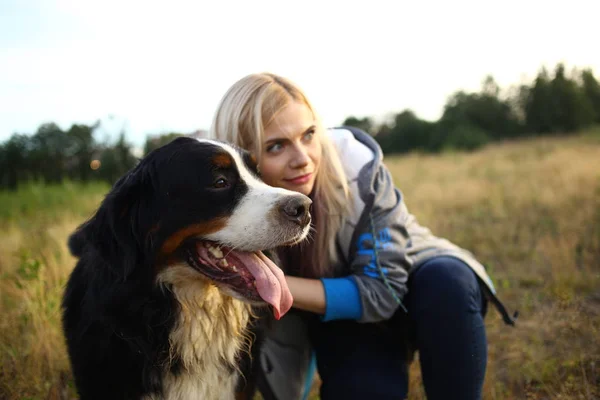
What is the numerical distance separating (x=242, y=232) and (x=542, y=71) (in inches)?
1122

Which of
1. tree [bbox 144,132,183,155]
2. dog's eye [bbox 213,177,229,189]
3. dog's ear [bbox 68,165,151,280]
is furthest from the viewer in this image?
tree [bbox 144,132,183,155]

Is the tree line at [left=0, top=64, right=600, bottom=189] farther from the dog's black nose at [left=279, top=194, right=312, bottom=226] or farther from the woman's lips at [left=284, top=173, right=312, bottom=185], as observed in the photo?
the dog's black nose at [left=279, top=194, right=312, bottom=226]

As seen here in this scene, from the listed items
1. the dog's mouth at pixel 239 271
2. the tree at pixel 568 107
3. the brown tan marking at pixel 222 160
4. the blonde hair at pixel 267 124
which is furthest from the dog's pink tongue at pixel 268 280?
the tree at pixel 568 107

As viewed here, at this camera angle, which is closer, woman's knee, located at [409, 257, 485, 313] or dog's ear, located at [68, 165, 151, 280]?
dog's ear, located at [68, 165, 151, 280]

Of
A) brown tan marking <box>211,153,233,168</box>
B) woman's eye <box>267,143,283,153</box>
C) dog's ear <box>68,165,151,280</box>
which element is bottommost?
dog's ear <box>68,165,151,280</box>

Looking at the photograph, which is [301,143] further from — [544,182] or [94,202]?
[544,182]

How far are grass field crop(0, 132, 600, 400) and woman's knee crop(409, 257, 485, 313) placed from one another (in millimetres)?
405

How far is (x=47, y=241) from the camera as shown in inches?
164

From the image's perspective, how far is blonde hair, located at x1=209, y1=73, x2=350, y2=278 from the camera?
2.11 meters

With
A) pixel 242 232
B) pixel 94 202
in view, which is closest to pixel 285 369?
pixel 242 232

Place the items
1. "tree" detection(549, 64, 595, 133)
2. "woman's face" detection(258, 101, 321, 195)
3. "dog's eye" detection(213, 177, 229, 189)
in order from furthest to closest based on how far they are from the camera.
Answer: "tree" detection(549, 64, 595, 133)
"woman's face" detection(258, 101, 321, 195)
"dog's eye" detection(213, 177, 229, 189)

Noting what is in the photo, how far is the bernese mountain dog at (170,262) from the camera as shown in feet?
5.34

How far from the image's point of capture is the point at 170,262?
5.49 ft

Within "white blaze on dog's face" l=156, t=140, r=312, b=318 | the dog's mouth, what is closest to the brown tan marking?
"white blaze on dog's face" l=156, t=140, r=312, b=318
